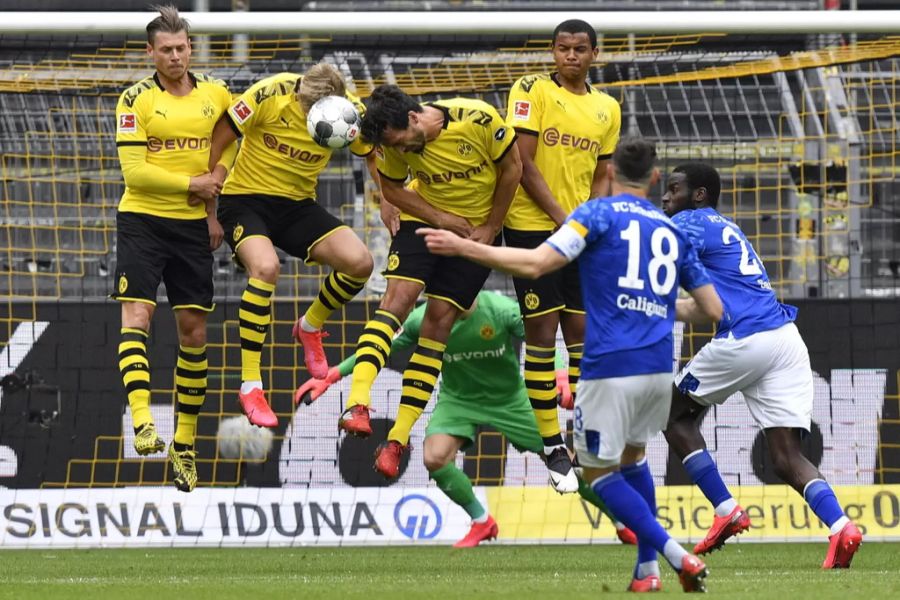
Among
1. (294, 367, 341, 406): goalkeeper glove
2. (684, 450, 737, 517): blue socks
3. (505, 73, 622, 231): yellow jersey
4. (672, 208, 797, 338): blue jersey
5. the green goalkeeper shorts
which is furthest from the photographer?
Answer: the green goalkeeper shorts

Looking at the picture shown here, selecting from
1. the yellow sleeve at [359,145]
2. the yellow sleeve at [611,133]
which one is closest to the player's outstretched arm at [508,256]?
the yellow sleeve at [359,145]

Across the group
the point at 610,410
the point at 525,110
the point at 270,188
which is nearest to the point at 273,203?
the point at 270,188

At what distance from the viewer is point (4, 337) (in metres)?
13.8

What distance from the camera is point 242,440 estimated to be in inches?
553

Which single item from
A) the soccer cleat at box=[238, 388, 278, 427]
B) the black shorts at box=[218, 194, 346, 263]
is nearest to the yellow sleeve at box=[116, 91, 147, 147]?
the black shorts at box=[218, 194, 346, 263]

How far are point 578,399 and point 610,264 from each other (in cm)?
66

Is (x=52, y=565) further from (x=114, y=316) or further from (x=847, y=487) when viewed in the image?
(x=847, y=487)

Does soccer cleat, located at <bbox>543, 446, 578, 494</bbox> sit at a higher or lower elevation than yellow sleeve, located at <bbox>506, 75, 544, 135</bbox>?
lower

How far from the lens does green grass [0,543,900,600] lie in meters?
7.91

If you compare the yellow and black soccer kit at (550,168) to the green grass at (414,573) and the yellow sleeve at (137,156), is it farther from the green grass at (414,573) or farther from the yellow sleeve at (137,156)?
the yellow sleeve at (137,156)

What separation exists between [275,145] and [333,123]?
755 millimetres

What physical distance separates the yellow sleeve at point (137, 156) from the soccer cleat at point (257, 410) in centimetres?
136

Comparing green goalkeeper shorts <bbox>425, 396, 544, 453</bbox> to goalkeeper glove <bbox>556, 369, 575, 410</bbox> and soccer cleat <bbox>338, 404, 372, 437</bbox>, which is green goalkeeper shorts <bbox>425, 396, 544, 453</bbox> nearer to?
goalkeeper glove <bbox>556, 369, 575, 410</bbox>

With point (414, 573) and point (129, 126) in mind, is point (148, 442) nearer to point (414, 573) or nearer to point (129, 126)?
point (414, 573)
